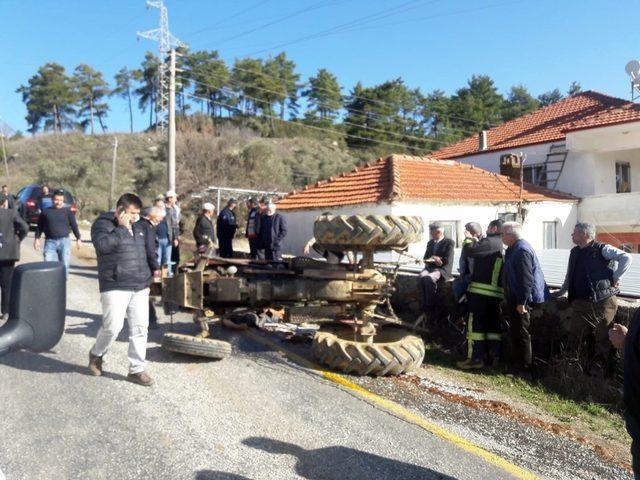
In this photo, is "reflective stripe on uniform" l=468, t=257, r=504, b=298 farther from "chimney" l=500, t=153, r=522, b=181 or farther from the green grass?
"chimney" l=500, t=153, r=522, b=181

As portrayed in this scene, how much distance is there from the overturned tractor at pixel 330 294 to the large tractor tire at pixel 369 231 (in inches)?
0.4

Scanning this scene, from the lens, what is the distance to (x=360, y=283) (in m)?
5.76

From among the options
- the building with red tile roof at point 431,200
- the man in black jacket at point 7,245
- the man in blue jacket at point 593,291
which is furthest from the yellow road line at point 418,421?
the building with red tile roof at point 431,200

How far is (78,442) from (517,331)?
4593mm

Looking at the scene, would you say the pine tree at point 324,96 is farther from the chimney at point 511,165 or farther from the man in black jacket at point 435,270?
the man in black jacket at point 435,270

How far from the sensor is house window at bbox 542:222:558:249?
18344 millimetres

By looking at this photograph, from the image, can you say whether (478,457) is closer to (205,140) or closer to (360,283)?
(360,283)

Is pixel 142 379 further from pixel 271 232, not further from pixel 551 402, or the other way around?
pixel 271 232

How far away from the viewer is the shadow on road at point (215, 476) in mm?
3213

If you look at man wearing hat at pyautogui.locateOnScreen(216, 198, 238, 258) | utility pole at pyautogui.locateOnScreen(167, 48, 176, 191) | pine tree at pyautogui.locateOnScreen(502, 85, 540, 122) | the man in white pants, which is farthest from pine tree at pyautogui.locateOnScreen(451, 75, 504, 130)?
the man in white pants

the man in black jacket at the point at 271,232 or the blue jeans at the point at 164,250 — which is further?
the man in black jacket at the point at 271,232

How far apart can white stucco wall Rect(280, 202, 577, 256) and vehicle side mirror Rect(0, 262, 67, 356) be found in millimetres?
11383

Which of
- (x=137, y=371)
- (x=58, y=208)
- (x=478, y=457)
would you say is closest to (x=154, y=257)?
(x=137, y=371)

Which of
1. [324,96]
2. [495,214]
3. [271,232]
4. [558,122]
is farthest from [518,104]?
[271,232]
